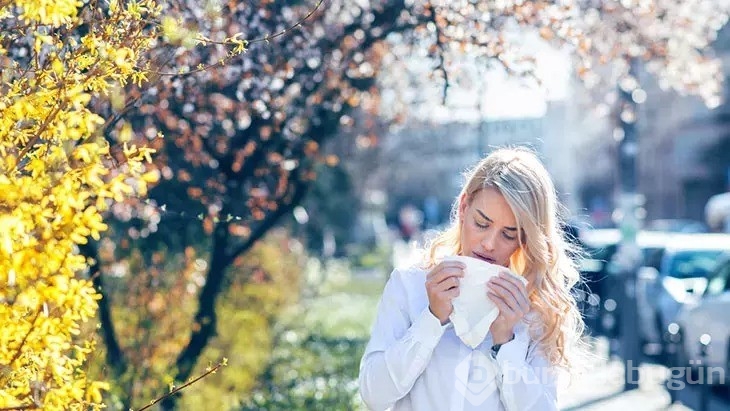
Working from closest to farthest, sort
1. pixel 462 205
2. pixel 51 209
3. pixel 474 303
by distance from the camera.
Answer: pixel 51 209 → pixel 474 303 → pixel 462 205

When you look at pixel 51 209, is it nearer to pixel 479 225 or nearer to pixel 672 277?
pixel 479 225

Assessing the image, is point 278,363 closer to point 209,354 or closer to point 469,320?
point 209,354

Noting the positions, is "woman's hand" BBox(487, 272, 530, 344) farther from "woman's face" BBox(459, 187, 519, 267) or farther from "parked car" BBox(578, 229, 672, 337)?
"parked car" BBox(578, 229, 672, 337)

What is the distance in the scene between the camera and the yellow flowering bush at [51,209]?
2.55 meters

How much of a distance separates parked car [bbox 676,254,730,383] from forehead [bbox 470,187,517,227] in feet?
27.2

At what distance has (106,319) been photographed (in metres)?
7.50

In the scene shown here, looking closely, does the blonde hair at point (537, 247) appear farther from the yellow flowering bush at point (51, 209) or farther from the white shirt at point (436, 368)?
the yellow flowering bush at point (51, 209)

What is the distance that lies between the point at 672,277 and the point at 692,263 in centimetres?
48

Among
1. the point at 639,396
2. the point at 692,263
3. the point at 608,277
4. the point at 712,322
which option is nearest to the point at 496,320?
the point at 639,396

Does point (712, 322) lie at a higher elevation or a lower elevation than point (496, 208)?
lower

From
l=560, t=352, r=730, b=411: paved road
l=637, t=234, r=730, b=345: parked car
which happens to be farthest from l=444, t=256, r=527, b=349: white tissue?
l=637, t=234, r=730, b=345: parked car

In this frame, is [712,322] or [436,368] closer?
[436,368]

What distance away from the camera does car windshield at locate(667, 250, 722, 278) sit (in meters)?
15.9

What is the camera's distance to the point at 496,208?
11.2 ft
